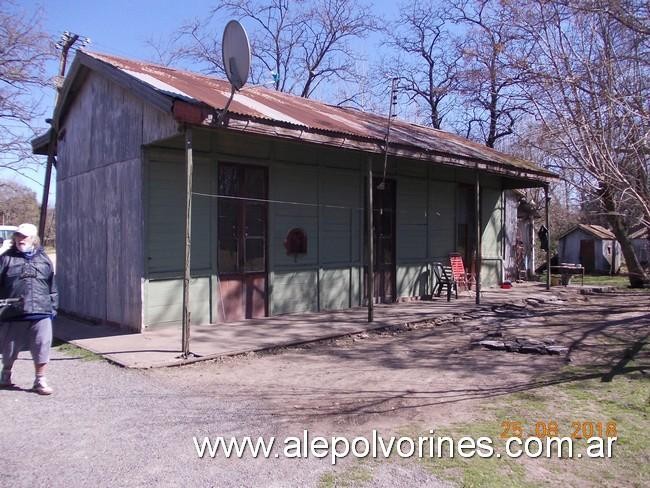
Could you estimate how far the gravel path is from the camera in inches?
139

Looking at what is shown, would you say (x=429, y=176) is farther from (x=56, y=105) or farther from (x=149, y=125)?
(x=56, y=105)

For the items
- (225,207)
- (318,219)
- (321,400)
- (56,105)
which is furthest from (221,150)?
(321,400)

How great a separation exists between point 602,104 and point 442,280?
7642 millimetres

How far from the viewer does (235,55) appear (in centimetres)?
690

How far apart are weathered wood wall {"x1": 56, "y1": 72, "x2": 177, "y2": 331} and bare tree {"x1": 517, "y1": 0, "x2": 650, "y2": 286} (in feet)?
15.8

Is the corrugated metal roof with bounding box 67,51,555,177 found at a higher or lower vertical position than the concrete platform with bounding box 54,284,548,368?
higher

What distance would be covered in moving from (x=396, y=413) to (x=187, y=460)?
1883 millimetres

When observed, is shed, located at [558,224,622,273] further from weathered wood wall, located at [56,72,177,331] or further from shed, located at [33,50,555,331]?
weathered wood wall, located at [56,72,177,331]

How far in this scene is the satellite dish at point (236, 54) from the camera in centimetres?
671

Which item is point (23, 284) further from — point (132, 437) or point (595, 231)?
point (595, 231)

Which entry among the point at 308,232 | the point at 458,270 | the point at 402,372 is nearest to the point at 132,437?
the point at 402,372

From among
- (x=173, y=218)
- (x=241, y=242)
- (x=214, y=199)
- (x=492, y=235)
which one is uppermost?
(x=214, y=199)

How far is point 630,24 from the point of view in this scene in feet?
18.5
